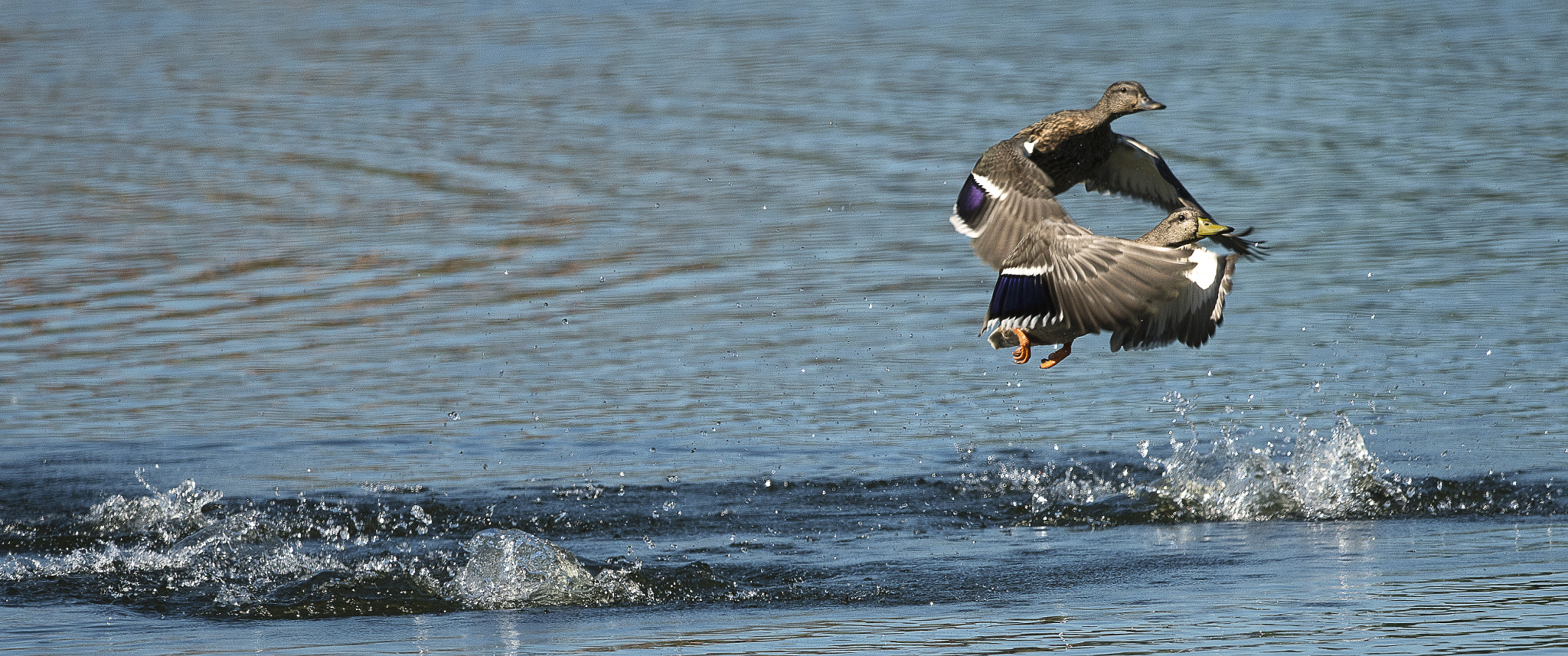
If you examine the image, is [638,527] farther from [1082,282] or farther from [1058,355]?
[1082,282]

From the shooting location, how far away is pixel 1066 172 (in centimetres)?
723

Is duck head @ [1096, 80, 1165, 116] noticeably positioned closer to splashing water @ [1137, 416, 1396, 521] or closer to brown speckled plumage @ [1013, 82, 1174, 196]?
brown speckled plumage @ [1013, 82, 1174, 196]

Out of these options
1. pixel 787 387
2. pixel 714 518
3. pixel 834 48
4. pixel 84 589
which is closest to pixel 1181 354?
pixel 787 387

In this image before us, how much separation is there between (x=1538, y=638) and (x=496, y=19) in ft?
61.0

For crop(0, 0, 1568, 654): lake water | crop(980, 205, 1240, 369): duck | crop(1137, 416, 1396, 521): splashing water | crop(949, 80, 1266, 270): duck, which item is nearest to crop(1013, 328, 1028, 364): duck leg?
crop(980, 205, 1240, 369): duck

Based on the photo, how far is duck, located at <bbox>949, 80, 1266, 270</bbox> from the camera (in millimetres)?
6637

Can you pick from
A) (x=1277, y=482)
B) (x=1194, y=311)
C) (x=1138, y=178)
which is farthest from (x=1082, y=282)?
(x=1277, y=482)

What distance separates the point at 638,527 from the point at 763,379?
6.29 feet

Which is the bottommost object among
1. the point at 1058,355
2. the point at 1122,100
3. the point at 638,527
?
the point at 638,527

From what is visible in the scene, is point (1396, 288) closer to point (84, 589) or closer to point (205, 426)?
point (205, 426)

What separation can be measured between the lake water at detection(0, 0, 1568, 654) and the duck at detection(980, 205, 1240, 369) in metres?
0.74

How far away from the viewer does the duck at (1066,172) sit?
6.64 m

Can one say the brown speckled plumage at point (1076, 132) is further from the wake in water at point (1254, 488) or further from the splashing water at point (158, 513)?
the splashing water at point (158, 513)

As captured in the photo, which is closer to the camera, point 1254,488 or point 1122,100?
point 1122,100
